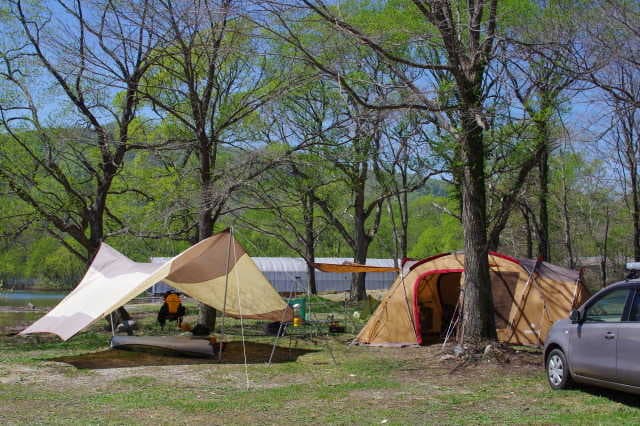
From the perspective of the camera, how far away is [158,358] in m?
12.0

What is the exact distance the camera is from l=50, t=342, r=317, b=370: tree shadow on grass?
1135 cm

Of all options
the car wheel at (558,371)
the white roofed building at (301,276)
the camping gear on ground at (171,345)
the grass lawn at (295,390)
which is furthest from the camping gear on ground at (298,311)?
the white roofed building at (301,276)

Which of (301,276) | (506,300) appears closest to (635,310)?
(506,300)

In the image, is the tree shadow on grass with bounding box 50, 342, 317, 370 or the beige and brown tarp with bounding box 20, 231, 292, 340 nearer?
the tree shadow on grass with bounding box 50, 342, 317, 370

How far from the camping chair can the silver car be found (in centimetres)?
1077

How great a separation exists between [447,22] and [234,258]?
19.0ft

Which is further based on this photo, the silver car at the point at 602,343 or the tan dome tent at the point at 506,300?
the tan dome tent at the point at 506,300

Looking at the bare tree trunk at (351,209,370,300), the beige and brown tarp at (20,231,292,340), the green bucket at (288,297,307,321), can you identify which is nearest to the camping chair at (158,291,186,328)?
the green bucket at (288,297,307,321)

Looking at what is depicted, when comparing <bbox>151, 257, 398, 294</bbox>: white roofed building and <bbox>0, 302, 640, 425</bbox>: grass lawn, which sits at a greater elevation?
<bbox>151, 257, 398, 294</bbox>: white roofed building

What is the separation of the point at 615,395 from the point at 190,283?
8092 mm

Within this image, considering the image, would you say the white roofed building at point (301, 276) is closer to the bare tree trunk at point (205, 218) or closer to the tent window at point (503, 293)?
the bare tree trunk at point (205, 218)

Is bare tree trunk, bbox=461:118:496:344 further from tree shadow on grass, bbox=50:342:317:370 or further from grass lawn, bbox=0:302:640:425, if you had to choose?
tree shadow on grass, bbox=50:342:317:370

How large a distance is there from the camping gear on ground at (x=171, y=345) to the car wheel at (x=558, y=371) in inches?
234

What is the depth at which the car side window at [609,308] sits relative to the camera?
7.86 m
